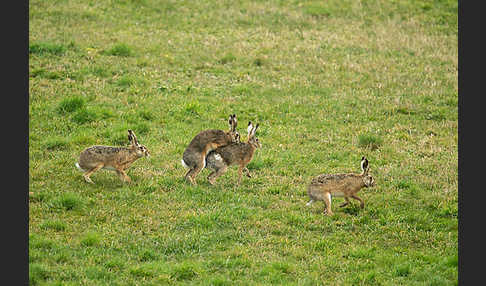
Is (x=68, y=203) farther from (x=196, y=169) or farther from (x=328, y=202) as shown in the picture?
(x=328, y=202)

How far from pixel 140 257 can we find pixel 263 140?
21.8ft

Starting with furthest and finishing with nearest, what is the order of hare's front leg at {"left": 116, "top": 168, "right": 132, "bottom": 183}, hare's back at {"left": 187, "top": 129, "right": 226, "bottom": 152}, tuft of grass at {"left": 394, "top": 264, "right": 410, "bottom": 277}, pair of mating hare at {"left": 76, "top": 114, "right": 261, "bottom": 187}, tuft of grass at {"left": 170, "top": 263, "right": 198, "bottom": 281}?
hare's back at {"left": 187, "top": 129, "right": 226, "bottom": 152}, hare's front leg at {"left": 116, "top": 168, "right": 132, "bottom": 183}, pair of mating hare at {"left": 76, "top": 114, "right": 261, "bottom": 187}, tuft of grass at {"left": 394, "top": 264, "right": 410, "bottom": 277}, tuft of grass at {"left": 170, "top": 263, "right": 198, "bottom": 281}

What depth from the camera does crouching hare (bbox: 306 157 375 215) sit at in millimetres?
13219

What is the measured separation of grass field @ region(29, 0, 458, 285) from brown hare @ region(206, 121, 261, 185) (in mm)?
337

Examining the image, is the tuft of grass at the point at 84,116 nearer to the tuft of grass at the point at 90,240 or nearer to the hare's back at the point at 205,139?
the hare's back at the point at 205,139

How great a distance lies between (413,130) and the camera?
18266 mm

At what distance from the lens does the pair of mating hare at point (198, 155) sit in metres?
14.2

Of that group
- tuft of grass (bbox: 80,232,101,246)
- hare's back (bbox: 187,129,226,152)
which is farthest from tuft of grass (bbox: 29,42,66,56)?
tuft of grass (bbox: 80,232,101,246)

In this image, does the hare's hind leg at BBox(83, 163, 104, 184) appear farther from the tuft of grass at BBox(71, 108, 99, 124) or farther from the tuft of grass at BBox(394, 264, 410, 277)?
the tuft of grass at BBox(394, 264, 410, 277)

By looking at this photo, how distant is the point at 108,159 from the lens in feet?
46.5

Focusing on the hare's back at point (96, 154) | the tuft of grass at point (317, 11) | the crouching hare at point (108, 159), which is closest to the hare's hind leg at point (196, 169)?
the crouching hare at point (108, 159)

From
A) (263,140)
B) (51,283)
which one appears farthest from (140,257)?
(263,140)

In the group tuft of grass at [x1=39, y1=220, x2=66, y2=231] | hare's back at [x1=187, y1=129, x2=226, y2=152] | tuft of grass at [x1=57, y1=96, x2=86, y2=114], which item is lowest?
tuft of grass at [x1=39, y1=220, x2=66, y2=231]

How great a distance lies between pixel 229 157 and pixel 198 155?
2.28 ft
